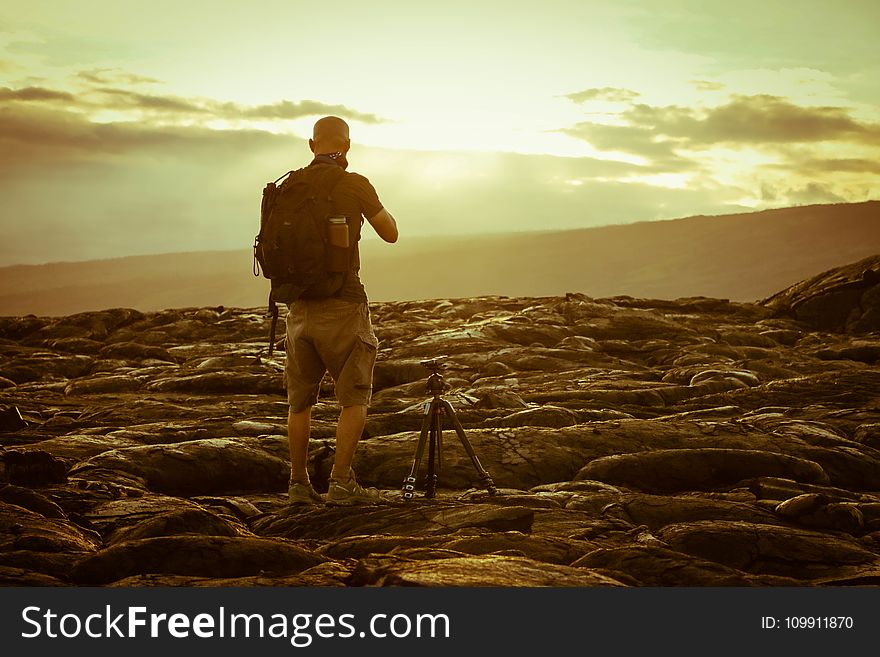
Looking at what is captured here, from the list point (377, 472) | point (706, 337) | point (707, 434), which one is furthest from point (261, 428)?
point (706, 337)

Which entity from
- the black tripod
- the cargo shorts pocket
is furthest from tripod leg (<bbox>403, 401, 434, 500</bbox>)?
the cargo shorts pocket

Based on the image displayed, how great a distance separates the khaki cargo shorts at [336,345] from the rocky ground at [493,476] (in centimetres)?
126

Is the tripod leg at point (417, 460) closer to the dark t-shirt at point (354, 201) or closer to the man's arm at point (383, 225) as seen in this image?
the dark t-shirt at point (354, 201)

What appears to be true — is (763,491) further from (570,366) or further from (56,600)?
(570,366)

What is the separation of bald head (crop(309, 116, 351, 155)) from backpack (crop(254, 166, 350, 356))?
306 millimetres

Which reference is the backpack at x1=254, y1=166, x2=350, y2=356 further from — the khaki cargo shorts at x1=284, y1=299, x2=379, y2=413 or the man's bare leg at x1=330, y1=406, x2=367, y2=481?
the man's bare leg at x1=330, y1=406, x2=367, y2=481

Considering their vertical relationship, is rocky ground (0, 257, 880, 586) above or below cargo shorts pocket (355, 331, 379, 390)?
below

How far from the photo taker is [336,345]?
1042 cm

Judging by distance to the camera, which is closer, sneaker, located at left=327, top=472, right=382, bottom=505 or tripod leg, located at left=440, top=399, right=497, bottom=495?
sneaker, located at left=327, top=472, right=382, bottom=505

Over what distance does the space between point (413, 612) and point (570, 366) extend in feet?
79.0

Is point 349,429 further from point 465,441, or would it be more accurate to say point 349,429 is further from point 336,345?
point 465,441

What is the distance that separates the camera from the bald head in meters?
10.4

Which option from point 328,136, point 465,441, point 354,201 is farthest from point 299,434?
point 328,136

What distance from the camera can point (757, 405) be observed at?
21.7m
